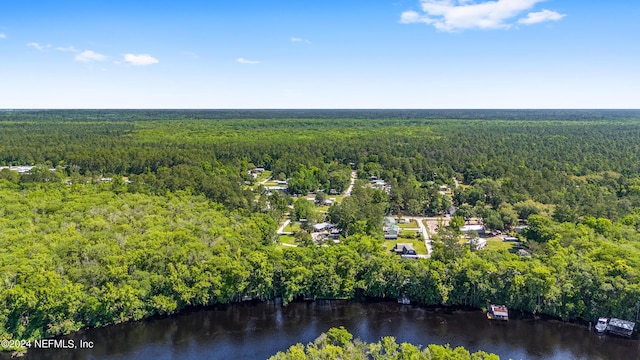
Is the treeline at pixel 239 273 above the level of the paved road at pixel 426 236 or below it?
above

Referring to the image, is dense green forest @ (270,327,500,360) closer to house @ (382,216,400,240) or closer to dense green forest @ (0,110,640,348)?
dense green forest @ (0,110,640,348)

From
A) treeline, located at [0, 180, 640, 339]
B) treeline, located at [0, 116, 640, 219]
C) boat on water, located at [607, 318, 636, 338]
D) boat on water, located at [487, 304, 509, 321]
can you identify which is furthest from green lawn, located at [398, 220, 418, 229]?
boat on water, located at [607, 318, 636, 338]

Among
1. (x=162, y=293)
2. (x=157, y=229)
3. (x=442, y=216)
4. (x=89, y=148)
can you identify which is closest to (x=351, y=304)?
(x=162, y=293)

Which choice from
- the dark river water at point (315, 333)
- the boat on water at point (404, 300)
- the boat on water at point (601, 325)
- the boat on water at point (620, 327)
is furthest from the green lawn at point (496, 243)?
the boat on water at point (620, 327)

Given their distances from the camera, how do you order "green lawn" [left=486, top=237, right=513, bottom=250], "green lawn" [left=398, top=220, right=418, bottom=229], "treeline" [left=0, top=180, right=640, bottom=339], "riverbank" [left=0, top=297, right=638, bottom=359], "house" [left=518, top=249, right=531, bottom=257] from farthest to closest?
"green lawn" [left=398, top=220, right=418, bottom=229] < "green lawn" [left=486, top=237, right=513, bottom=250] < "house" [left=518, top=249, right=531, bottom=257] < "riverbank" [left=0, top=297, right=638, bottom=359] < "treeline" [left=0, top=180, right=640, bottom=339]

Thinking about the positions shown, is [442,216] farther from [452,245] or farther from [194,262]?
[194,262]

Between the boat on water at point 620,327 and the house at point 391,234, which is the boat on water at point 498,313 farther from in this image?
the house at point 391,234
